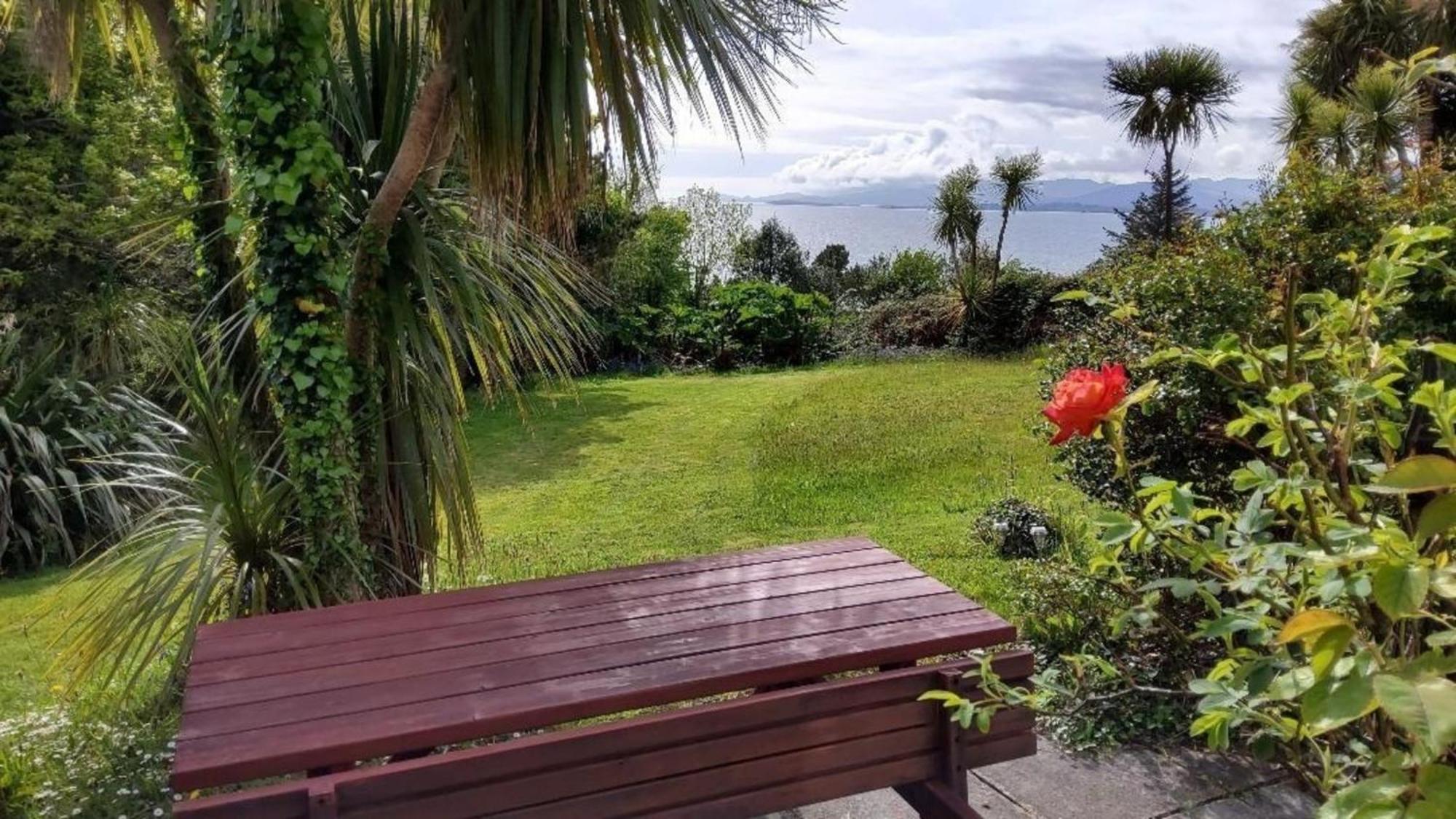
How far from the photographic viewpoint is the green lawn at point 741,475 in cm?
494

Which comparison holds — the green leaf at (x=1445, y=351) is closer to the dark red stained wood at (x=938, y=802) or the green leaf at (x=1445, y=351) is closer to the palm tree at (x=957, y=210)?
the dark red stained wood at (x=938, y=802)

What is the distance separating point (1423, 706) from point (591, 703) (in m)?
1.31

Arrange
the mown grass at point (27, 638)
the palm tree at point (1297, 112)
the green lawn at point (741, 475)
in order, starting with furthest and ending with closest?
1. the palm tree at point (1297, 112)
2. the green lawn at point (741, 475)
3. the mown grass at point (27, 638)

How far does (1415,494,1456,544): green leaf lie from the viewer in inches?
30.3

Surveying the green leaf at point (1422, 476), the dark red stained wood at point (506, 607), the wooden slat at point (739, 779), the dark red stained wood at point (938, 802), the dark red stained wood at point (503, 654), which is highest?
the green leaf at point (1422, 476)

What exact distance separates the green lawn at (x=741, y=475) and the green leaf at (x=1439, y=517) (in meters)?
2.95

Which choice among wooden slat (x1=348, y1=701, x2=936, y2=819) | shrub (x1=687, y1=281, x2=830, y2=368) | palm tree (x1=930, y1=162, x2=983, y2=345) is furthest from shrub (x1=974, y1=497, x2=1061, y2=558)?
palm tree (x1=930, y1=162, x2=983, y2=345)

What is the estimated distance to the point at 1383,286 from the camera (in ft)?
3.69

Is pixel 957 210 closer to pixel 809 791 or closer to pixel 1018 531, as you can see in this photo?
pixel 1018 531

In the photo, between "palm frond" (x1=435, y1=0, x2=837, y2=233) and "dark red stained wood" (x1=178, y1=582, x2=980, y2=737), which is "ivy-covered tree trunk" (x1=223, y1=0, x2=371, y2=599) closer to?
"palm frond" (x1=435, y1=0, x2=837, y2=233)

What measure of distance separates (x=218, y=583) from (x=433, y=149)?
1442 millimetres

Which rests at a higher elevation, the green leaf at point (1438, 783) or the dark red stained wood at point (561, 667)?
the green leaf at point (1438, 783)

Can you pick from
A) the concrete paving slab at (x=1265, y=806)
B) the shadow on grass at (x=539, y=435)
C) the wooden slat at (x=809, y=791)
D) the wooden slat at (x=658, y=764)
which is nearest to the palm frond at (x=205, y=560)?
the wooden slat at (x=658, y=764)

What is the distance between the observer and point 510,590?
2.30 metres
